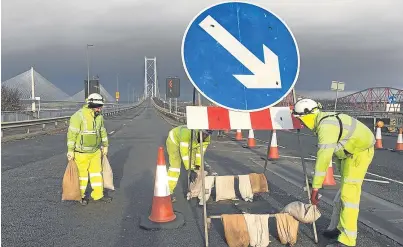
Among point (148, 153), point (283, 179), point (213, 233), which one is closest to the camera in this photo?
point (213, 233)

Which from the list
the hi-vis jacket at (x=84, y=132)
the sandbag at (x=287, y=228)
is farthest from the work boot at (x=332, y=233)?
the hi-vis jacket at (x=84, y=132)

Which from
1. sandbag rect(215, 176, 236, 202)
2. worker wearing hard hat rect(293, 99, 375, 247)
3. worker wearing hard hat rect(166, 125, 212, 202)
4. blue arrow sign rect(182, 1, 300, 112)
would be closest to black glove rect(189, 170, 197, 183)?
worker wearing hard hat rect(166, 125, 212, 202)

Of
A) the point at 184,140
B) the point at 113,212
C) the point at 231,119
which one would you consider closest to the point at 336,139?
the point at 231,119

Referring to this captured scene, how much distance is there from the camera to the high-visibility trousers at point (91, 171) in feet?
21.1

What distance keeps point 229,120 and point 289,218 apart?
4.16ft

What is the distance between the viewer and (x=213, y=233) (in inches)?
190

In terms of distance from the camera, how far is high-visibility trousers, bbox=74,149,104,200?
6.43 meters

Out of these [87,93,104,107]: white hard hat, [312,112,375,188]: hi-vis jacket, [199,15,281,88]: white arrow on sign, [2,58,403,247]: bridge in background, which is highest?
[199,15,281,88]: white arrow on sign

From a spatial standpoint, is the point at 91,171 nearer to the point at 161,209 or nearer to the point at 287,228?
the point at 161,209

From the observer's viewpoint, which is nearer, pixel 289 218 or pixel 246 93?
pixel 246 93

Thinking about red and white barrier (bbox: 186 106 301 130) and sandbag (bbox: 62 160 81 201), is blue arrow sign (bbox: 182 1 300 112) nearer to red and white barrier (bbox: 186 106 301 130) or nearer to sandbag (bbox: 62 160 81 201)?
red and white barrier (bbox: 186 106 301 130)

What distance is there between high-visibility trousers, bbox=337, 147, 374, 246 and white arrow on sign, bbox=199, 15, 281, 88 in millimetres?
1235

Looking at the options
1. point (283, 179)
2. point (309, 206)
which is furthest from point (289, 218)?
point (283, 179)

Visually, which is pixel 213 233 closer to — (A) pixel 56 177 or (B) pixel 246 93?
(B) pixel 246 93
